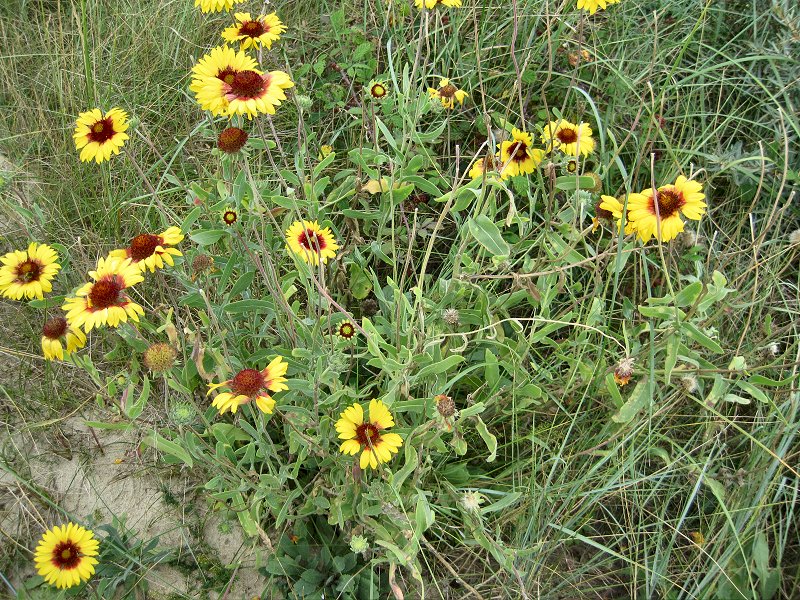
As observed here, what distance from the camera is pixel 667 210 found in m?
1.75

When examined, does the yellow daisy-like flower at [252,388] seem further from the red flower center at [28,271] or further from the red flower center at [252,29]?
the red flower center at [252,29]

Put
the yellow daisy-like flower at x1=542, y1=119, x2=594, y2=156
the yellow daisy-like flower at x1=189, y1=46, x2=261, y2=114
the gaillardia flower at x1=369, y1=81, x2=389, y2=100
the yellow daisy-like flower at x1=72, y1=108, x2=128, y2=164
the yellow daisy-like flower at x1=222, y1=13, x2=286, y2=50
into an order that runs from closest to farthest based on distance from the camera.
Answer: the yellow daisy-like flower at x1=189, y1=46, x2=261, y2=114, the yellow daisy-like flower at x1=72, y1=108, x2=128, y2=164, the yellow daisy-like flower at x1=222, y1=13, x2=286, y2=50, the yellow daisy-like flower at x1=542, y1=119, x2=594, y2=156, the gaillardia flower at x1=369, y1=81, x2=389, y2=100

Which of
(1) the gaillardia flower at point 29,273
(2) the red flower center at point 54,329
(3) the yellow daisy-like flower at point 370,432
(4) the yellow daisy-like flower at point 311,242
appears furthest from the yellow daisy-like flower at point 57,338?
(3) the yellow daisy-like flower at point 370,432

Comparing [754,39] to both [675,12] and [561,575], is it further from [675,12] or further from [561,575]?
[561,575]

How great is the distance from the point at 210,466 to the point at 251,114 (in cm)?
100

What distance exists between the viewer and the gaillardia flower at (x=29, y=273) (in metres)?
1.85

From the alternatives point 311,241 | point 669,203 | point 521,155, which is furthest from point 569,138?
point 311,241

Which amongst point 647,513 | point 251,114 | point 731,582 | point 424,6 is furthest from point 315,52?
point 731,582

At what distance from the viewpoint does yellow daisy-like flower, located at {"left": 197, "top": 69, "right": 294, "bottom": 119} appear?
1.70 m

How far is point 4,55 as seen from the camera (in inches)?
124

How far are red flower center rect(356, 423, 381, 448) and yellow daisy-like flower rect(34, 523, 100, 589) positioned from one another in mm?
844

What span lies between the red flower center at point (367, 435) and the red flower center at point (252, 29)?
1.22 meters

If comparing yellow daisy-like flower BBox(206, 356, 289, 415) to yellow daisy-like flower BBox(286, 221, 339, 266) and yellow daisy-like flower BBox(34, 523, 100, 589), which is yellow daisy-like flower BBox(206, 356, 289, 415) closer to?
yellow daisy-like flower BBox(286, 221, 339, 266)

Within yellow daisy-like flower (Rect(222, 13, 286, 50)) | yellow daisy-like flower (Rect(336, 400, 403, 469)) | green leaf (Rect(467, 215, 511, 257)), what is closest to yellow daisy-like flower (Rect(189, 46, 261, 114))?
yellow daisy-like flower (Rect(222, 13, 286, 50))
